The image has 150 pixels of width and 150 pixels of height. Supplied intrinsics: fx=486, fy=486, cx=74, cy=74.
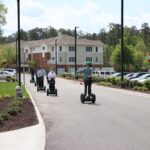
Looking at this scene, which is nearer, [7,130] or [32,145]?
[32,145]

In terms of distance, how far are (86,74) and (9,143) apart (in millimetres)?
11352

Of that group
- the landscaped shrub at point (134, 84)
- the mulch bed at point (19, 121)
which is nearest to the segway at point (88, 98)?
the mulch bed at point (19, 121)

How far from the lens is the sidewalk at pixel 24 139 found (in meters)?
10.1

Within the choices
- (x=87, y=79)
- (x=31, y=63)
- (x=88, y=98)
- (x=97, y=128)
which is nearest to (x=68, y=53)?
(x=31, y=63)

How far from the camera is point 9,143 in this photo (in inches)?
413

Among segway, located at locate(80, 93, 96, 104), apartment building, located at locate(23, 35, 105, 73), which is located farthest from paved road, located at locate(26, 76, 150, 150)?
apartment building, located at locate(23, 35, 105, 73)

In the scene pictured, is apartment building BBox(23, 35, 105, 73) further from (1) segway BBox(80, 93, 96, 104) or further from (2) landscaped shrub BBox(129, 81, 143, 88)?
(1) segway BBox(80, 93, 96, 104)

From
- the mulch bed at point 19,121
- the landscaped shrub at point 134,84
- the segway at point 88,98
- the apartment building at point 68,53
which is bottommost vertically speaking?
the mulch bed at point 19,121

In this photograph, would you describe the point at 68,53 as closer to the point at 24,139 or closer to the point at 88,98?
the point at 88,98

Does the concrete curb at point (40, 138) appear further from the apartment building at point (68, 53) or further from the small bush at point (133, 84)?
the apartment building at point (68, 53)

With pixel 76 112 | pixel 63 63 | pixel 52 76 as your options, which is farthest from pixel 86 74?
pixel 63 63

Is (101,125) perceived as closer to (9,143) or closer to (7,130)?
(7,130)

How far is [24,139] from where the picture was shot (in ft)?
36.4

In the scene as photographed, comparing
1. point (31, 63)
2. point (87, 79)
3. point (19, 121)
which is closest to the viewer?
point (19, 121)
